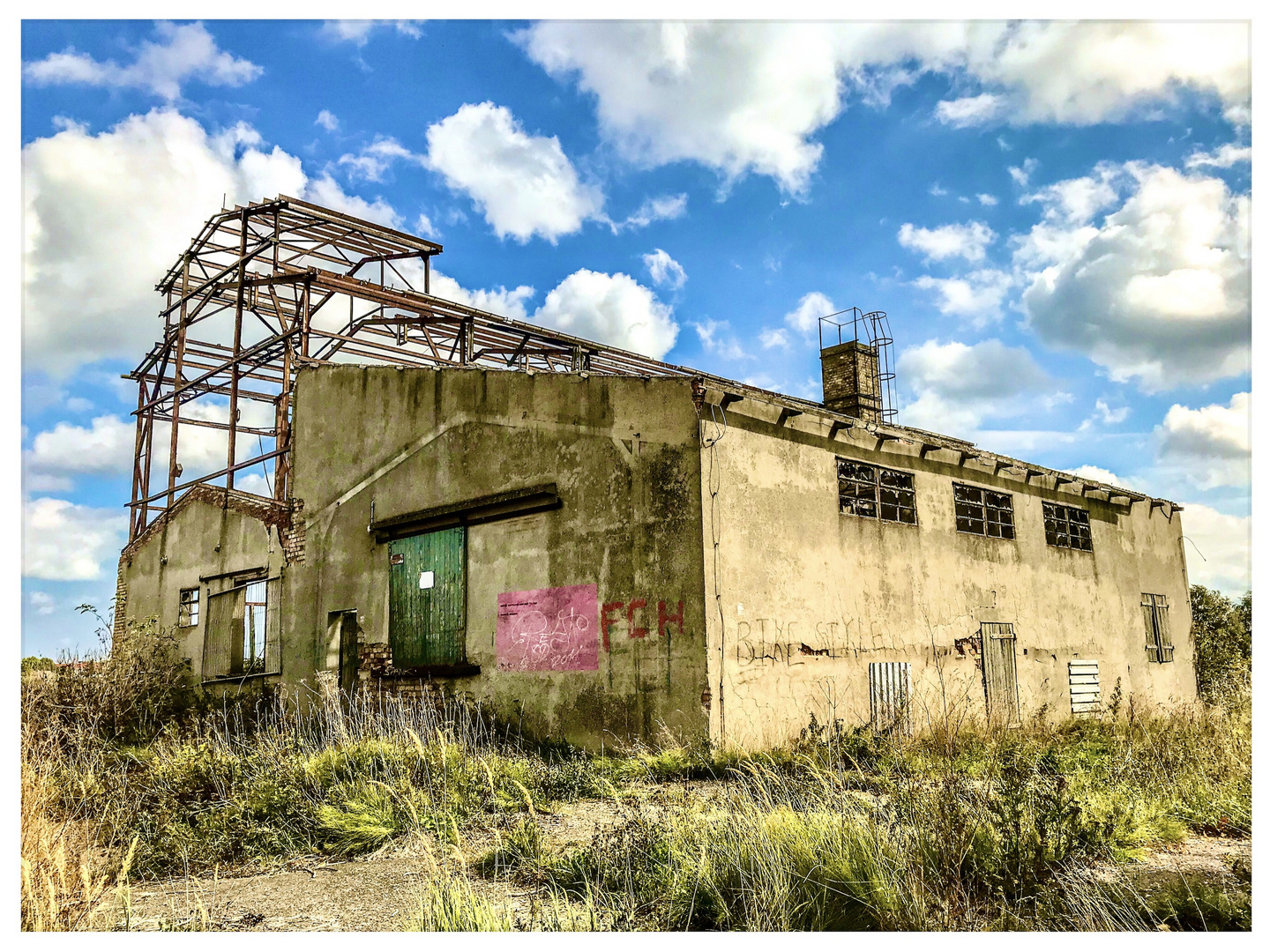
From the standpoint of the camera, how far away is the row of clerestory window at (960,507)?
41.4ft

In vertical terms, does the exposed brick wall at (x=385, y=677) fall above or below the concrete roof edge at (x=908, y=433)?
below

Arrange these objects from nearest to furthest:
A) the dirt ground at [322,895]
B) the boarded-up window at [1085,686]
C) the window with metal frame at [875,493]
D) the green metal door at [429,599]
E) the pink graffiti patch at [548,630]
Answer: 1. the dirt ground at [322,895]
2. the pink graffiti patch at [548,630]
3. the window with metal frame at [875,493]
4. the green metal door at [429,599]
5. the boarded-up window at [1085,686]

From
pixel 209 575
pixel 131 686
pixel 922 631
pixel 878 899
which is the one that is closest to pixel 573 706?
pixel 922 631

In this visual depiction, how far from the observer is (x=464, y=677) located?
12.6 metres

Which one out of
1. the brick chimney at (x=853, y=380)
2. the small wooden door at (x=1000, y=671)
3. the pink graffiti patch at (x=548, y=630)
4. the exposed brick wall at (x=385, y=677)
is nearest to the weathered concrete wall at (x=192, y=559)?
the exposed brick wall at (x=385, y=677)

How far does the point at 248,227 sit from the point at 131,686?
9591 millimetres

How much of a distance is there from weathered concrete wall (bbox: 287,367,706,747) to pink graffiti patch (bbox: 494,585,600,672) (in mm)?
109

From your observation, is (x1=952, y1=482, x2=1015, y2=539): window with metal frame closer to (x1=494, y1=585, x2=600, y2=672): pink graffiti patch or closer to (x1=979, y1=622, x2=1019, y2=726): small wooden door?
(x1=979, y1=622, x2=1019, y2=726): small wooden door

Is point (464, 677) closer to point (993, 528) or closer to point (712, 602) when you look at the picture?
point (712, 602)

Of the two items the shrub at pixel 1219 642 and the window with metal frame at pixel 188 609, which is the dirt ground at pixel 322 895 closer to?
the window with metal frame at pixel 188 609

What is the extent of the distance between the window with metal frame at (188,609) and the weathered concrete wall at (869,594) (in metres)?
11.9

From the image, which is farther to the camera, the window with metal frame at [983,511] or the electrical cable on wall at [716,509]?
the window with metal frame at [983,511]

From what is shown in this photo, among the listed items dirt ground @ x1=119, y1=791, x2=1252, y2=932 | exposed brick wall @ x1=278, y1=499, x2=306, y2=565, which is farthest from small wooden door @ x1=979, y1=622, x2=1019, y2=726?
exposed brick wall @ x1=278, y1=499, x2=306, y2=565

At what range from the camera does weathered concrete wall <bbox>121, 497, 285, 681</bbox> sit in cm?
1638
